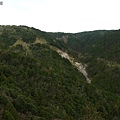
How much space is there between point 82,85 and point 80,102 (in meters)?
22.6

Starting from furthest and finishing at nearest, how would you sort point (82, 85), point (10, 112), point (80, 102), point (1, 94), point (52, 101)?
point (82, 85), point (80, 102), point (52, 101), point (1, 94), point (10, 112)

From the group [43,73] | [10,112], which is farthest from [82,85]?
[10,112]

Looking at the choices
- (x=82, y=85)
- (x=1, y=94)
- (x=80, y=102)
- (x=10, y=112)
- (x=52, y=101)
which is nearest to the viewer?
(x=10, y=112)

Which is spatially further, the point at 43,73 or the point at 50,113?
the point at 43,73

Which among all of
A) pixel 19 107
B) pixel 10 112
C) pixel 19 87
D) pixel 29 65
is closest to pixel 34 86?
pixel 19 87

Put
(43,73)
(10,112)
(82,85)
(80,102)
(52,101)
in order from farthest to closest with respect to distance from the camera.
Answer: (82,85) → (43,73) → (80,102) → (52,101) → (10,112)

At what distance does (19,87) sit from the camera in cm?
13038

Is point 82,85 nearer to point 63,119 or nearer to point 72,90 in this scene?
point 72,90

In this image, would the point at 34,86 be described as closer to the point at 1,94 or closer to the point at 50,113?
the point at 50,113

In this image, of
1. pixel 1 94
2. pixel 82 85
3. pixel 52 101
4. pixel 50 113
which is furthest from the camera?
pixel 82 85

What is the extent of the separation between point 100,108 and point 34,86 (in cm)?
3768

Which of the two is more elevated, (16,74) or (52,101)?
(16,74)

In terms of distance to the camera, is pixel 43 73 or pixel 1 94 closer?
pixel 1 94

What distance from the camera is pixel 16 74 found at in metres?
142
